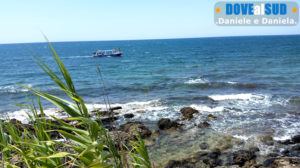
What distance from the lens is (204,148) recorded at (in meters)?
12.3

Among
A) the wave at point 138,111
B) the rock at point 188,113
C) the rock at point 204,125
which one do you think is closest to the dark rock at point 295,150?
the rock at point 204,125

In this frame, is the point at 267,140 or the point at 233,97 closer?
the point at 267,140

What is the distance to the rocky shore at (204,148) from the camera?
10.4 meters

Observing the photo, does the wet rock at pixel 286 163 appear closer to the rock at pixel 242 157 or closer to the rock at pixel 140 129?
the rock at pixel 242 157

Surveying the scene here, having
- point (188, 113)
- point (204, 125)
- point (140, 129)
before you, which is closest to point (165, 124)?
point (140, 129)

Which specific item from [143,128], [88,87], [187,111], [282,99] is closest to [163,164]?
[143,128]

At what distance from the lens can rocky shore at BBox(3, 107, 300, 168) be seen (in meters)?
10.4

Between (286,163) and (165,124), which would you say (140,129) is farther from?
(286,163)

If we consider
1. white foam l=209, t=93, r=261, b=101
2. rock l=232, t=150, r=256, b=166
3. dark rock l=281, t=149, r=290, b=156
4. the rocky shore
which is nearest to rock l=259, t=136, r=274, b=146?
the rocky shore

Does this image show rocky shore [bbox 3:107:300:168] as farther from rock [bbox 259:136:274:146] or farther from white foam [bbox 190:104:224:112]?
white foam [bbox 190:104:224:112]

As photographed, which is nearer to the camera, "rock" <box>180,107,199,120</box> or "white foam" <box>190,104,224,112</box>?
"rock" <box>180,107,199,120</box>

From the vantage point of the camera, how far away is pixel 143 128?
1459 cm

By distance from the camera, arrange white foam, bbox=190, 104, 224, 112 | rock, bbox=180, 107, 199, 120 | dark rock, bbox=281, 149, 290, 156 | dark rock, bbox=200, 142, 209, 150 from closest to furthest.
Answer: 1. dark rock, bbox=281, 149, 290, 156
2. dark rock, bbox=200, 142, 209, 150
3. rock, bbox=180, 107, 199, 120
4. white foam, bbox=190, 104, 224, 112

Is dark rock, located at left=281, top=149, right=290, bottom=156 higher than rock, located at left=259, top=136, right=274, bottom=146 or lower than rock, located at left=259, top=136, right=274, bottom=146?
lower
